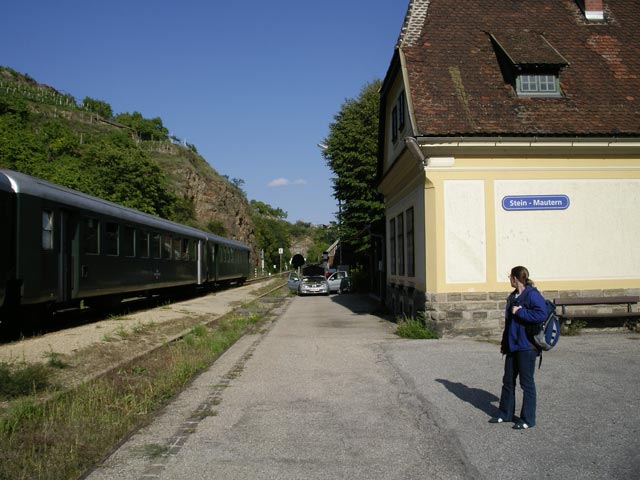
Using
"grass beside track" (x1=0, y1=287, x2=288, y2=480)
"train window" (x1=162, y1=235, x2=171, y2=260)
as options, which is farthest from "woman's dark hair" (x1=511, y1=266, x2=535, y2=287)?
"train window" (x1=162, y1=235, x2=171, y2=260)

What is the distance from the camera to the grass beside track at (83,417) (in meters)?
4.49

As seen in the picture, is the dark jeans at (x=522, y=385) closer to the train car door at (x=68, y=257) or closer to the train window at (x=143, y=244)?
the train car door at (x=68, y=257)

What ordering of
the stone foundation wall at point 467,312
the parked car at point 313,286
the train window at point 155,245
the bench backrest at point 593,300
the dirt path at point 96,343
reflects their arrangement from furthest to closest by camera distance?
1. the parked car at point 313,286
2. the train window at point 155,245
3. the bench backrest at point 593,300
4. the stone foundation wall at point 467,312
5. the dirt path at point 96,343

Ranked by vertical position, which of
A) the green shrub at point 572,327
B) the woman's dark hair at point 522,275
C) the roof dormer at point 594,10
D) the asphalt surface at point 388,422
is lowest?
the asphalt surface at point 388,422

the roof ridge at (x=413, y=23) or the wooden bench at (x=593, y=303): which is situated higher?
the roof ridge at (x=413, y=23)

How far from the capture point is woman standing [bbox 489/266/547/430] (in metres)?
5.42

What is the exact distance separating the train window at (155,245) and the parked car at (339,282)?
16051 mm

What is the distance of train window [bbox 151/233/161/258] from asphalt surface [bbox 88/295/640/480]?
10.3 meters

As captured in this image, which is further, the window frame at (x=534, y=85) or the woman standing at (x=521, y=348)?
the window frame at (x=534, y=85)

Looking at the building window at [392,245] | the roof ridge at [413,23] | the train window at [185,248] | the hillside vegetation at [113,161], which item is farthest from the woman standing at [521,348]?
the hillside vegetation at [113,161]

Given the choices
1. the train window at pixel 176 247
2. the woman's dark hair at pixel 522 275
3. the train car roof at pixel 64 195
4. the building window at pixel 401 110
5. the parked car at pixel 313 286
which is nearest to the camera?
the woman's dark hair at pixel 522 275

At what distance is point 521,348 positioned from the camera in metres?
5.54

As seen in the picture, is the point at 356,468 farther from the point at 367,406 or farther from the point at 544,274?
the point at 544,274

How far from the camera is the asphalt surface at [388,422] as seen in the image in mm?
4395
